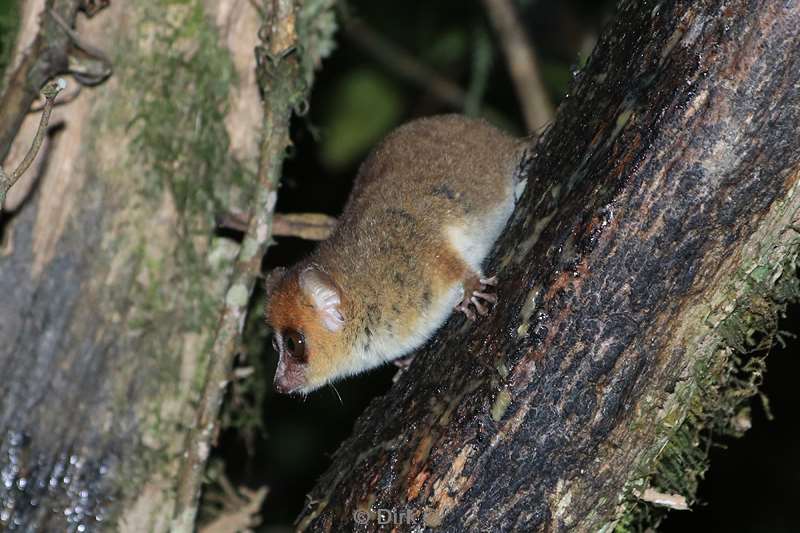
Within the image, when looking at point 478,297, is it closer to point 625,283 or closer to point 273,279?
point 625,283

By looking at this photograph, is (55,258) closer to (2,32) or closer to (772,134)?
(2,32)

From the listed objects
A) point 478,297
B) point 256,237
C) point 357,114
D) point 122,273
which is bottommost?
point 357,114

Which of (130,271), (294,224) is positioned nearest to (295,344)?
(294,224)

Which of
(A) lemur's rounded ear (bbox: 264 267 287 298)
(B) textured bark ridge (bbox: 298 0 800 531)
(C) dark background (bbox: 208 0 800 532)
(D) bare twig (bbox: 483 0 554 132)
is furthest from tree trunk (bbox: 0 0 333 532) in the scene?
(D) bare twig (bbox: 483 0 554 132)

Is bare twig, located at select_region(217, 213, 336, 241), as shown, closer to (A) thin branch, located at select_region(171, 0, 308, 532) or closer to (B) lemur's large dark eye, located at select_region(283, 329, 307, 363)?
(A) thin branch, located at select_region(171, 0, 308, 532)

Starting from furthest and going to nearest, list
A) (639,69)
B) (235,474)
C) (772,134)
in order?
(235,474) → (639,69) → (772,134)

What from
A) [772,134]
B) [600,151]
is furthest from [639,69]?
[772,134]
